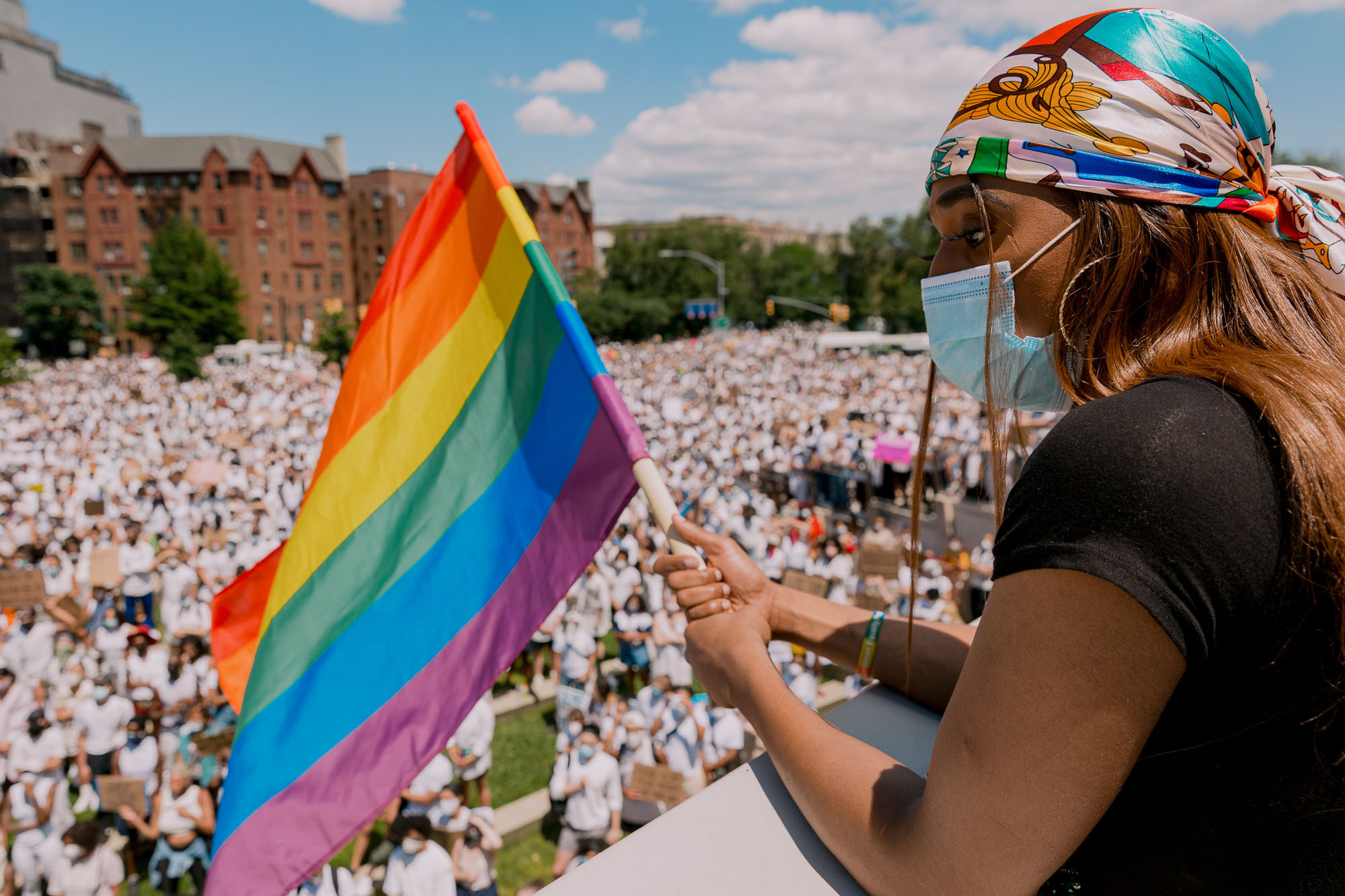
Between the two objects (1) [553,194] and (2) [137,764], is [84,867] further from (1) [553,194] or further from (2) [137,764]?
(1) [553,194]

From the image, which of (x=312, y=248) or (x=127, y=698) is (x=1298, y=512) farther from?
(x=312, y=248)

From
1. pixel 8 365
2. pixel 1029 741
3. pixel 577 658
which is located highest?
pixel 1029 741

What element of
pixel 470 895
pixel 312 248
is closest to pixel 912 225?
pixel 312 248

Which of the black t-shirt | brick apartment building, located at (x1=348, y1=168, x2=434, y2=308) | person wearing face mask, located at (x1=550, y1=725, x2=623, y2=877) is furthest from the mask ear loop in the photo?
brick apartment building, located at (x1=348, y1=168, x2=434, y2=308)

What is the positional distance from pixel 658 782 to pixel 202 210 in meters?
71.3

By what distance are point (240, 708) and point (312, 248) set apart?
2837 inches

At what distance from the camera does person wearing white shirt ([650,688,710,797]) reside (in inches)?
294

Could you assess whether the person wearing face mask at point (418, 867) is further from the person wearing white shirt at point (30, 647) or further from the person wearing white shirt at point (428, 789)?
the person wearing white shirt at point (30, 647)

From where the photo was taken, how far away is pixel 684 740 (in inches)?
294

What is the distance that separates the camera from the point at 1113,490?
0.78 meters

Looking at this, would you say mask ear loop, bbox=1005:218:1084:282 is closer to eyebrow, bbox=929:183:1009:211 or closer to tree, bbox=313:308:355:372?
eyebrow, bbox=929:183:1009:211

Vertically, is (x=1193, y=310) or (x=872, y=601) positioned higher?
Result: (x=1193, y=310)

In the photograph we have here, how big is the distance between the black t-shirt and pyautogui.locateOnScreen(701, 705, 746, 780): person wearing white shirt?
7.11 m

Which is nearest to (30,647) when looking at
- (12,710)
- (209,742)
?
(12,710)
